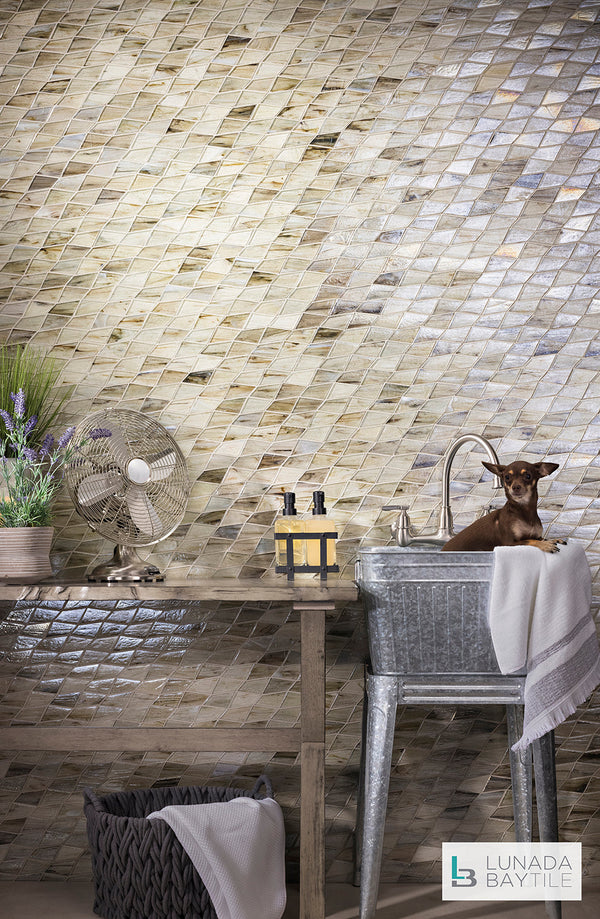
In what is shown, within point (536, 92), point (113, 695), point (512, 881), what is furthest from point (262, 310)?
point (512, 881)

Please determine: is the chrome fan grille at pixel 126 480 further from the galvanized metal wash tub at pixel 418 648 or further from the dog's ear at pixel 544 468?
the dog's ear at pixel 544 468

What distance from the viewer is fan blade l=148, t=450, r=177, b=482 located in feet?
7.16

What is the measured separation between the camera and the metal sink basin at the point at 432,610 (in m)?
1.97

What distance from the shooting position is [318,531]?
2.14m

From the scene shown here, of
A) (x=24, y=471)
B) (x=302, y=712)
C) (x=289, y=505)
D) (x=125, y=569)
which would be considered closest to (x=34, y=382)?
(x=24, y=471)

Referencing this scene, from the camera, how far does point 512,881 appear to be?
90.2 inches

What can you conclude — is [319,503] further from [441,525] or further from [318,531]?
[441,525]

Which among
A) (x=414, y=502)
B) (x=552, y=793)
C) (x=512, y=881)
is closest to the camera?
(x=552, y=793)

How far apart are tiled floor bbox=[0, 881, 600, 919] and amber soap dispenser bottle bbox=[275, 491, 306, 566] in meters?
0.97

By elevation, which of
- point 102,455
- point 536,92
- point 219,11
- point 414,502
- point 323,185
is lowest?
point 414,502

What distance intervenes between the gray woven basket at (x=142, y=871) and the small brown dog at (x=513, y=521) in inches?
40.9

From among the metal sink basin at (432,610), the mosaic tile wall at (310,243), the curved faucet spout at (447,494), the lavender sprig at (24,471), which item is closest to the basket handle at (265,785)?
the metal sink basin at (432,610)

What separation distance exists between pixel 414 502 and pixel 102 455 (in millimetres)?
959

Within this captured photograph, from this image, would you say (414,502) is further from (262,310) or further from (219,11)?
(219,11)
